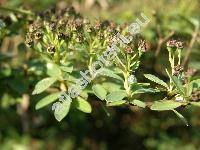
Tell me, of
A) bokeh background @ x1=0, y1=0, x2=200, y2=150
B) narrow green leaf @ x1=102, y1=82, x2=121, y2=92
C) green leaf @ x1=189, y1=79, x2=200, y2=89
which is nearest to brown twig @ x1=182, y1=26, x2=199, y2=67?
bokeh background @ x1=0, y1=0, x2=200, y2=150

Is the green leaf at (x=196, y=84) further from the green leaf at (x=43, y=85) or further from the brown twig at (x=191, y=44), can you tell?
the brown twig at (x=191, y=44)

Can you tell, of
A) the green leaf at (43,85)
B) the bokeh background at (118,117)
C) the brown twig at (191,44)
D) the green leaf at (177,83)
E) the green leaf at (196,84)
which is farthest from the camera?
the bokeh background at (118,117)

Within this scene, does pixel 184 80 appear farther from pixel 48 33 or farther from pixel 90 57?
pixel 48 33

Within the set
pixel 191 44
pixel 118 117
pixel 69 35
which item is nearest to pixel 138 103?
pixel 69 35

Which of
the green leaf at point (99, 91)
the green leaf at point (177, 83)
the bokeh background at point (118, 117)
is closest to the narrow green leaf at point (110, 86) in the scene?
the green leaf at point (99, 91)

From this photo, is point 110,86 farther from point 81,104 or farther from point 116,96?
point 116,96

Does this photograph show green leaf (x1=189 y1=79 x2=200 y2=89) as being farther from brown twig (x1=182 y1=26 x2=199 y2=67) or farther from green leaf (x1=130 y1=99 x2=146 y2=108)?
brown twig (x1=182 y1=26 x2=199 y2=67)

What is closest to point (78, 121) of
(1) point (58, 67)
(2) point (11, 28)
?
(2) point (11, 28)
